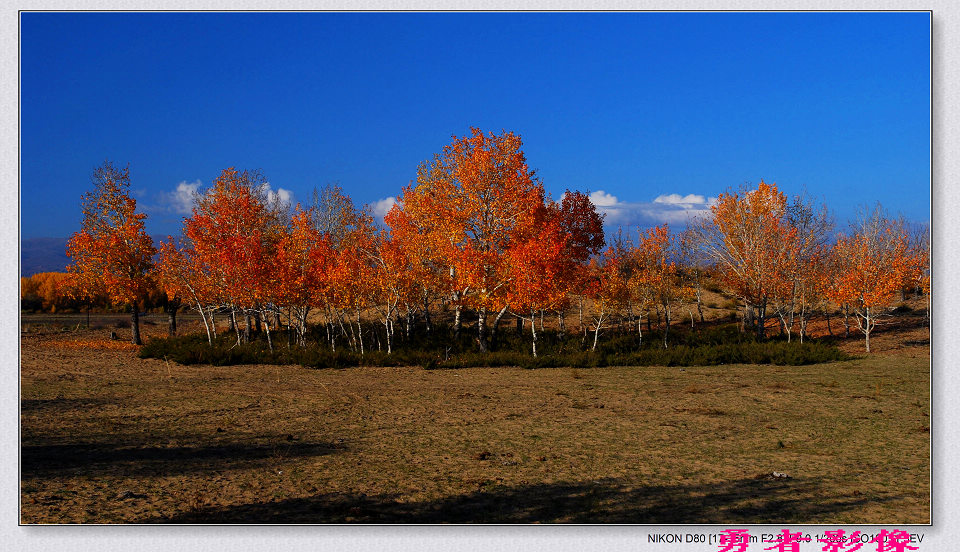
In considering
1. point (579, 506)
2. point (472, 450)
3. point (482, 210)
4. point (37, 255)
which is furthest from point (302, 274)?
point (579, 506)

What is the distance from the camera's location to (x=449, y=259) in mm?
27859

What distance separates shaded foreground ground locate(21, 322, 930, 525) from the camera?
706 centimetres

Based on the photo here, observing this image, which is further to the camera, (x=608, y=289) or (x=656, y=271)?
(x=656, y=271)

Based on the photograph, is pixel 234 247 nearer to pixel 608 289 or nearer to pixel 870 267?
pixel 608 289

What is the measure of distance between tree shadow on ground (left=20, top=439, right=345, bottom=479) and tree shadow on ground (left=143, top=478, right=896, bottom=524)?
7.13ft

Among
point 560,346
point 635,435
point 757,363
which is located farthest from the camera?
point 560,346

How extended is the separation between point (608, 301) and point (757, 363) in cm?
803

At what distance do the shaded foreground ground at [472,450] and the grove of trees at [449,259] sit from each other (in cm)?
884

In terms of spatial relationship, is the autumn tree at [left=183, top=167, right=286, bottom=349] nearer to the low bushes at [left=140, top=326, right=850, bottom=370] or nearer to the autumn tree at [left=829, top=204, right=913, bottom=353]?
the low bushes at [left=140, top=326, right=850, bottom=370]

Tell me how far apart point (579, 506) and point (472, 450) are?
327 cm

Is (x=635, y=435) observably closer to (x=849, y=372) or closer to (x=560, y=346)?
(x=849, y=372)

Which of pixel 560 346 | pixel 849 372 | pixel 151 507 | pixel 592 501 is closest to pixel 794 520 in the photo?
pixel 592 501

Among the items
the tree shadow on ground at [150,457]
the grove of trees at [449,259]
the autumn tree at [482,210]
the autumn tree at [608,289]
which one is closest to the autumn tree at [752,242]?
the grove of trees at [449,259]

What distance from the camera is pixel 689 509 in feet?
22.9
